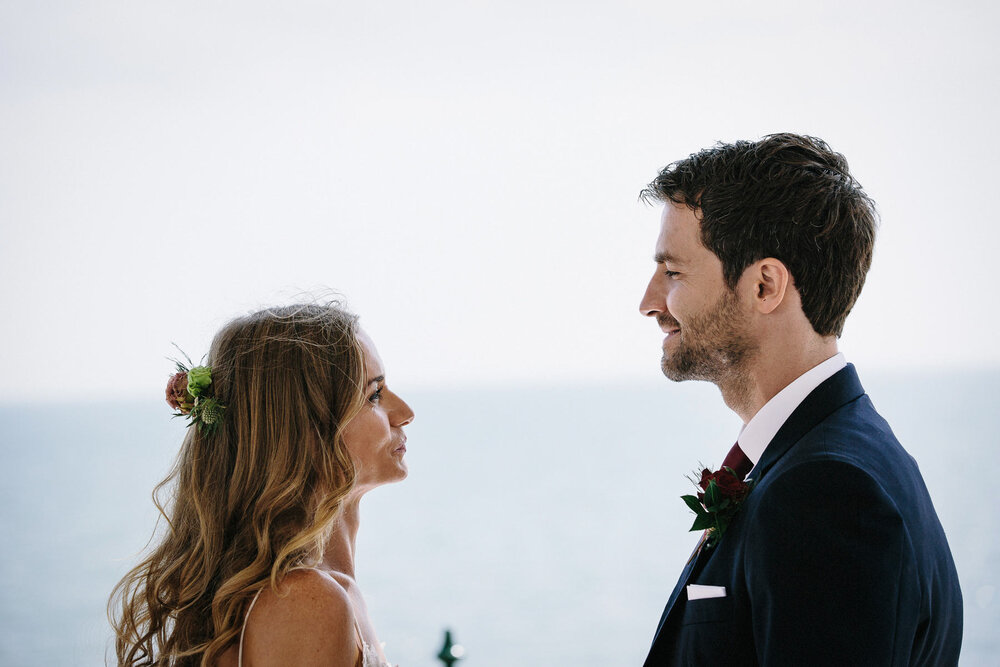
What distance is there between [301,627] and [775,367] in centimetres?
98

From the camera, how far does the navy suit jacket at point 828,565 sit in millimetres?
1128

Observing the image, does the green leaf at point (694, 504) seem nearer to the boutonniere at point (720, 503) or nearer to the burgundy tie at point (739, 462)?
the boutonniere at point (720, 503)

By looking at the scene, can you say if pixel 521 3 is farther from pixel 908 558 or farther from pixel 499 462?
pixel 499 462

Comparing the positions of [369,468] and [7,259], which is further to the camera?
[7,259]

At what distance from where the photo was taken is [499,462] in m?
23.5

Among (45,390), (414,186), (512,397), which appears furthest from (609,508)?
(45,390)

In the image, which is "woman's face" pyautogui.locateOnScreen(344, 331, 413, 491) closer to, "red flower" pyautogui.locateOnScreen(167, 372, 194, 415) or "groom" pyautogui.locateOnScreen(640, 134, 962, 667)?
"red flower" pyautogui.locateOnScreen(167, 372, 194, 415)

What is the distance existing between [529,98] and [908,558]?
14.6 ft

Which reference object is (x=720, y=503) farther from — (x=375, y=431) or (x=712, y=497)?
(x=375, y=431)

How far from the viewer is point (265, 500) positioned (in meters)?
1.55

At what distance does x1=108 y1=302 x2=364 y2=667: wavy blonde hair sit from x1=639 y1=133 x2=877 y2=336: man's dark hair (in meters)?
0.79

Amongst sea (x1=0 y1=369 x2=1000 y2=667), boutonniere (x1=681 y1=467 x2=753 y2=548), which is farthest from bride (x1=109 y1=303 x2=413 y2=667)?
boutonniere (x1=681 y1=467 x2=753 y2=548)

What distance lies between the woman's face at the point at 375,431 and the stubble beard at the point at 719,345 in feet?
2.03

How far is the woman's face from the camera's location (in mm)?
1720
